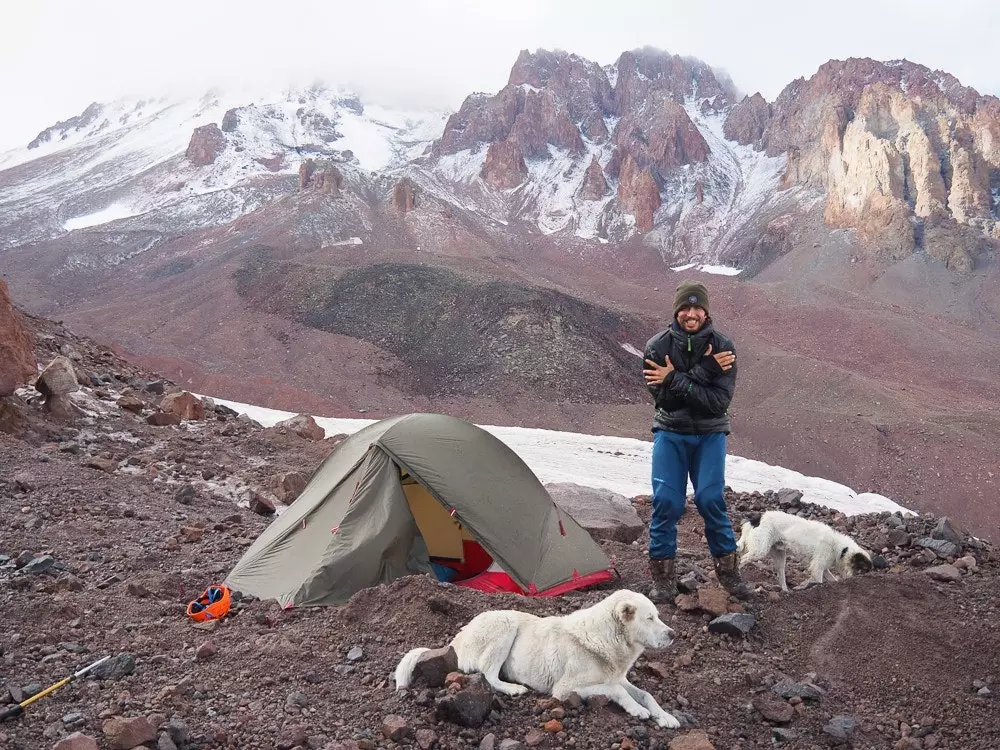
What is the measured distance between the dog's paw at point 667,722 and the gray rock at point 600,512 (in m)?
4.40

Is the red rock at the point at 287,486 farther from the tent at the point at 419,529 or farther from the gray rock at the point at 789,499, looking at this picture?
the gray rock at the point at 789,499

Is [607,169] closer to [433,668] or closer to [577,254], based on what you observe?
[577,254]

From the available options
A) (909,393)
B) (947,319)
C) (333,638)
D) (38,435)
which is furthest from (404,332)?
(947,319)

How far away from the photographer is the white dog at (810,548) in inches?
247

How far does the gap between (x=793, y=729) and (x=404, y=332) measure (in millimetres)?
36399

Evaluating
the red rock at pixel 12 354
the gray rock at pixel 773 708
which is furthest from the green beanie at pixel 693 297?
the red rock at pixel 12 354

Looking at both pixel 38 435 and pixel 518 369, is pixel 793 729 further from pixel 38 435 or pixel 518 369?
pixel 518 369

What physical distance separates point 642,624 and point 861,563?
3460mm

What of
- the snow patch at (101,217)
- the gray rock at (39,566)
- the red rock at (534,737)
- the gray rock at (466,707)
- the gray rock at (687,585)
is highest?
the snow patch at (101,217)

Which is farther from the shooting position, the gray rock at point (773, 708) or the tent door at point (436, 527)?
the tent door at point (436, 527)

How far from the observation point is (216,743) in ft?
11.1

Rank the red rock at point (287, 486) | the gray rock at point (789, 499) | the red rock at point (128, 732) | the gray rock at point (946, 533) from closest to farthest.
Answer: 1. the red rock at point (128, 732)
2. the gray rock at point (946, 533)
3. the red rock at point (287, 486)
4. the gray rock at point (789, 499)

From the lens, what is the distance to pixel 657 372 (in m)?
5.38

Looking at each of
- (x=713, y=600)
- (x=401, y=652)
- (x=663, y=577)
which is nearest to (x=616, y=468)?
(x=663, y=577)
